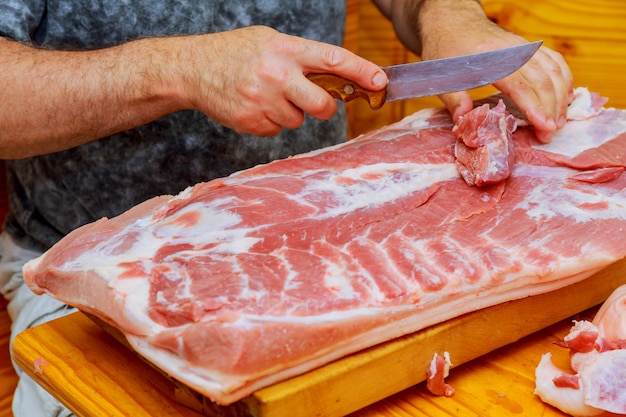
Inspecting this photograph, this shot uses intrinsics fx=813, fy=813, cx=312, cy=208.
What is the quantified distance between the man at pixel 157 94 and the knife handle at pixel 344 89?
26mm

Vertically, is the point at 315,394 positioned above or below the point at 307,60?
below

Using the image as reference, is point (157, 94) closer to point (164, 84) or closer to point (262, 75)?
point (164, 84)

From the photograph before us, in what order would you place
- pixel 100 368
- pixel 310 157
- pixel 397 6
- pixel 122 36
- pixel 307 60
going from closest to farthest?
pixel 100 368 < pixel 307 60 < pixel 310 157 < pixel 122 36 < pixel 397 6

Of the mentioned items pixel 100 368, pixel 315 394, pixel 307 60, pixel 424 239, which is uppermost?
pixel 307 60

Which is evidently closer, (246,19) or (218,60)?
(218,60)

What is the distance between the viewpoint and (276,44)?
1.58 m

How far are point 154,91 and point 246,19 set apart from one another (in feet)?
1.72

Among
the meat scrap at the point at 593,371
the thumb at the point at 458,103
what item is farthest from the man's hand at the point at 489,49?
the meat scrap at the point at 593,371

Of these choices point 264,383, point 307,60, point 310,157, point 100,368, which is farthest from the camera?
point 310,157

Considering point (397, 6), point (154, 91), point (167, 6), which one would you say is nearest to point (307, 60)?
point (154, 91)

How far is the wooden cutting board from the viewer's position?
48.1 inches

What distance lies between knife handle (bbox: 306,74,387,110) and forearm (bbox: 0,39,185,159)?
0.33 metres

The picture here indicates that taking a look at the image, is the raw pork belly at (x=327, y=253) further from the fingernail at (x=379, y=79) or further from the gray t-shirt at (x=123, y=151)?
the gray t-shirt at (x=123, y=151)

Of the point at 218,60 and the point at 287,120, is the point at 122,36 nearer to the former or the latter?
the point at 218,60
